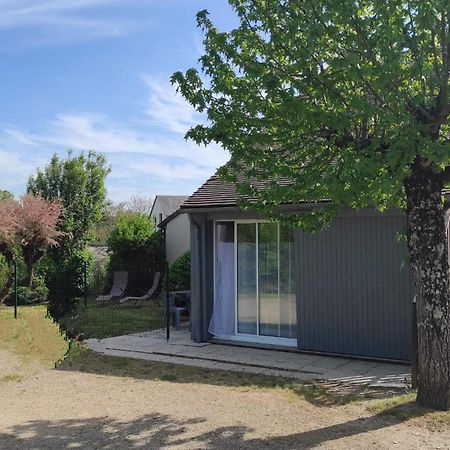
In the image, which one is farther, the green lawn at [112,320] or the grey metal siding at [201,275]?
the green lawn at [112,320]

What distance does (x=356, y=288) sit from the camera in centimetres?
985

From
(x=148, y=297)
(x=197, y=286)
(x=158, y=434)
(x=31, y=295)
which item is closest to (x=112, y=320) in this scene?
(x=148, y=297)

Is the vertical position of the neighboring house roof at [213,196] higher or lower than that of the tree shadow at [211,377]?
higher

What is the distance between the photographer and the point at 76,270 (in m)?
19.6

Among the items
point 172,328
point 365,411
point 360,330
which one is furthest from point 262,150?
point 172,328

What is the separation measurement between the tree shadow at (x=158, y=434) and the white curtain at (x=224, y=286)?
16.7 ft

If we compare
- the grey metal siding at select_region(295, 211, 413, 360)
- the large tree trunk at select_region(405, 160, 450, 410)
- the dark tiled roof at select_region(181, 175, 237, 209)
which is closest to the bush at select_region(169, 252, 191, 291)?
the dark tiled roof at select_region(181, 175, 237, 209)

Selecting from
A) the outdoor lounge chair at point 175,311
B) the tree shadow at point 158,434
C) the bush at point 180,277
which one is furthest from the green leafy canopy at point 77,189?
the tree shadow at point 158,434

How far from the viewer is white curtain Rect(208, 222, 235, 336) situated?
462 inches

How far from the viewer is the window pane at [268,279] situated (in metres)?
11.2

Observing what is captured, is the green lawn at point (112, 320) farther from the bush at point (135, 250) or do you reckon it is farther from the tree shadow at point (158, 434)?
the tree shadow at point (158, 434)

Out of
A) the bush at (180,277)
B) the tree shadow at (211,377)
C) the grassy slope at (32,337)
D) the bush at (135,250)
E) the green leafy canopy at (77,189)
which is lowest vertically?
the tree shadow at (211,377)

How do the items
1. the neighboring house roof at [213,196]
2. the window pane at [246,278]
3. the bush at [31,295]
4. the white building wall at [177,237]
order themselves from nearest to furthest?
the neighboring house roof at [213,196] < the window pane at [246,278] < the bush at [31,295] < the white building wall at [177,237]

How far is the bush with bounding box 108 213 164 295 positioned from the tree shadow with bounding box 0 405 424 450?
14575 mm
